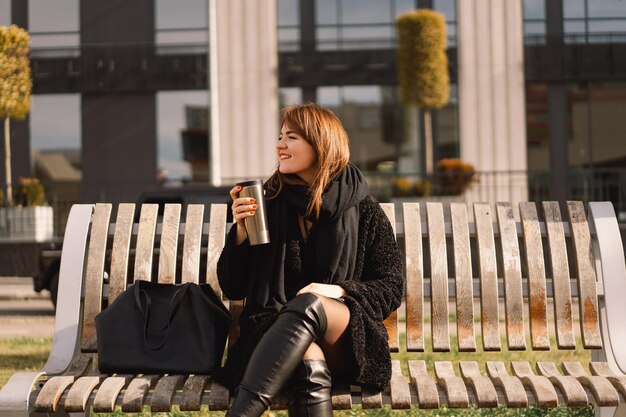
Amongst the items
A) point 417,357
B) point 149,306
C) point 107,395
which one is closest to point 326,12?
point 417,357

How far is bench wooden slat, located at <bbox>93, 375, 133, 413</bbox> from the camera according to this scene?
329cm

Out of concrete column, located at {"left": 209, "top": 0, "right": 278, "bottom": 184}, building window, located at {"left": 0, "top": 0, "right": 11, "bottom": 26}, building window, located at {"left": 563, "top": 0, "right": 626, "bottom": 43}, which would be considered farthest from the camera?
building window, located at {"left": 0, "top": 0, "right": 11, "bottom": 26}

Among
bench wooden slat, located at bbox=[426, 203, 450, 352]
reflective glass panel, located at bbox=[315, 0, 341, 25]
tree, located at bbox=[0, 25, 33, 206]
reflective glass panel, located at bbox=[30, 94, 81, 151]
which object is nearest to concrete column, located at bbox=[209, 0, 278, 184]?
reflective glass panel, located at bbox=[315, 0, 341, 25]

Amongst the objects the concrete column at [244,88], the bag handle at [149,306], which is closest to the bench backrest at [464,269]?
the bag handle at [149,306]

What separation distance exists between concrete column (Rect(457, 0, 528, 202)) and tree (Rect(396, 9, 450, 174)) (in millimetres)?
1385

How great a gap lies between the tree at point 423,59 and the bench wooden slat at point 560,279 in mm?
14291

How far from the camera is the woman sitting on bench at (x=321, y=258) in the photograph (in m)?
3.51

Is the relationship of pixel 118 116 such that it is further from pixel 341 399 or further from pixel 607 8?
pixel 341 399

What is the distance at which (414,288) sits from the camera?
402 centimetres

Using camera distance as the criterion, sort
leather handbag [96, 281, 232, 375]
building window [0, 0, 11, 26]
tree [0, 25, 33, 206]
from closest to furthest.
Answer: leather handbag [96, 281, 232, 375] → tree [0, 25, 33, 206] → building window [0, 0, 11, 26]

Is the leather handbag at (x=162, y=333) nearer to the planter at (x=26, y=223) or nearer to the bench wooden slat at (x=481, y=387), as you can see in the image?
the bench wooden slat at (x=481, y=387)

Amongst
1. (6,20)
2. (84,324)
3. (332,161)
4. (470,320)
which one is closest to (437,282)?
(470,320)

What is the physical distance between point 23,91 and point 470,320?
16.1 metres

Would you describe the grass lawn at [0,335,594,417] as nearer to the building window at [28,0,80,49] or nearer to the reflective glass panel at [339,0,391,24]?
the reflective glass panel at [339,0,391,24]
